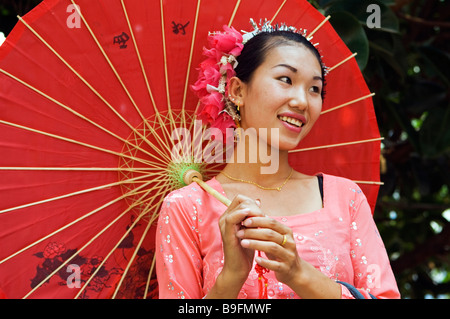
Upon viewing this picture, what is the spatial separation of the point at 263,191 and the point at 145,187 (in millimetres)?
334

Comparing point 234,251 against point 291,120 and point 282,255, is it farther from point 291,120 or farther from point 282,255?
point 291,120

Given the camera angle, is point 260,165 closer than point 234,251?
No

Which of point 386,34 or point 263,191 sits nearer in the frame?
point 263,191

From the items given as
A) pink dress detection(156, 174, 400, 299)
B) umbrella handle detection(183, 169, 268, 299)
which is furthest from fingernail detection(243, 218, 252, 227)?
pink dress detection(156, 174, 400, 299)

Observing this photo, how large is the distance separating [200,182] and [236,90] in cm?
28

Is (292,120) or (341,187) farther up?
(292,120)

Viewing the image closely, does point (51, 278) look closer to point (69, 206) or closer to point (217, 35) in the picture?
point (69, 206)

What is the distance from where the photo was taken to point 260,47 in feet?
5.67

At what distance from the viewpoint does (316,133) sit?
196 cm

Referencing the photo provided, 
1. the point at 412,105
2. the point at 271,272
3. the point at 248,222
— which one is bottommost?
the point at 271,272

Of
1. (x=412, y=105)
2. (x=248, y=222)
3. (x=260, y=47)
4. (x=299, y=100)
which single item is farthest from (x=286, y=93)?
(x=412, y=105)
